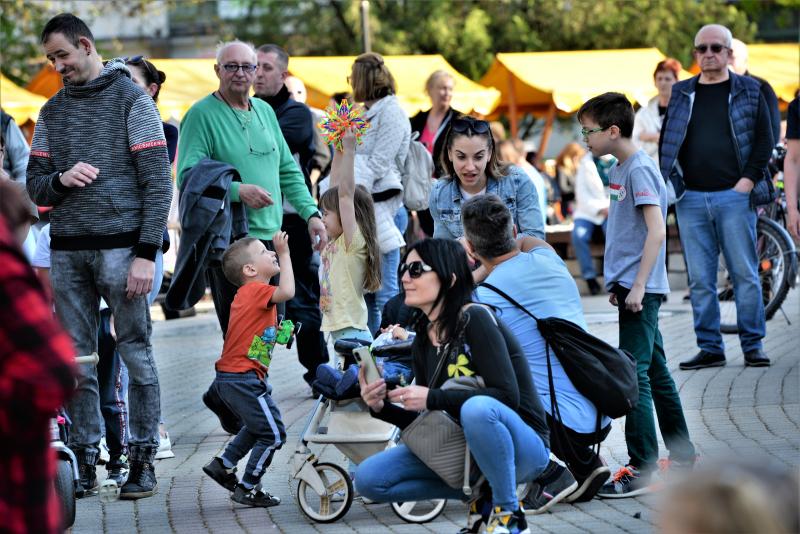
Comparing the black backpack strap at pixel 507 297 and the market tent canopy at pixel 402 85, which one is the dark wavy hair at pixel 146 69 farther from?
the market tent canopy at pixel 402 85

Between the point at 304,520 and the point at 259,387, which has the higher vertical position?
the point at 259,387

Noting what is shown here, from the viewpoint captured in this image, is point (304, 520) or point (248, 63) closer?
point (304, 520)

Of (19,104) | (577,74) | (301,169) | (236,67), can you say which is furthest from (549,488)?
(577,74)

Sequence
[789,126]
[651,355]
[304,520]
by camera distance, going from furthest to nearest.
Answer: [789,126], [651,355], [304,520]

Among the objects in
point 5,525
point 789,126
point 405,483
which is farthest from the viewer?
point 789,126

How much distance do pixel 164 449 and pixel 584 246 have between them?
365 inches

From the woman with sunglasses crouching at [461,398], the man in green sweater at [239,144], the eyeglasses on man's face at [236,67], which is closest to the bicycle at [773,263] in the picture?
the man in green sweater at [239,144]

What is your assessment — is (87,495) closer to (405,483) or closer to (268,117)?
(405,483)

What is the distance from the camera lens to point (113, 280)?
6246 millimetres

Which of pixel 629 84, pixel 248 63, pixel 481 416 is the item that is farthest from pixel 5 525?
pixel 629 84

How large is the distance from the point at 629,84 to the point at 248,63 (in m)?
16.2

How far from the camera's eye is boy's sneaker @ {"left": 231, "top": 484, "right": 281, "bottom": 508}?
600 cm

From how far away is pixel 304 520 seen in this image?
5.76 meters

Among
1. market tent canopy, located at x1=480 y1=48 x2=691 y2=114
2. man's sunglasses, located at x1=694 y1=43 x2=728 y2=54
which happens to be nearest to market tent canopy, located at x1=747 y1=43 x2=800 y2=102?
market tent canopy, located at x1=480 y1=48 x2=691 y2=114
